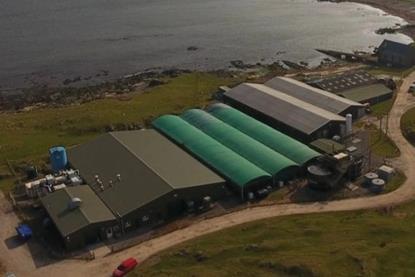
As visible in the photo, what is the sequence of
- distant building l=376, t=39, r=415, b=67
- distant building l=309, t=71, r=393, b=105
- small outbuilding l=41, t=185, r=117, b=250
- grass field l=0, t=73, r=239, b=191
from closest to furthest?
small outbuilding l=41, t=185, r=117, b=250
grass field l=0, t=73, r=239, b=191
distant building l=309, t=71, r=393, b=105
distant building l=376, t=39, r=415, b=67

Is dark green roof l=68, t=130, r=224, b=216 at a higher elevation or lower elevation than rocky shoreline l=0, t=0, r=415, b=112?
higher

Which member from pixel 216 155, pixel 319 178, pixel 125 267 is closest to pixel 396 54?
pixel 319 178

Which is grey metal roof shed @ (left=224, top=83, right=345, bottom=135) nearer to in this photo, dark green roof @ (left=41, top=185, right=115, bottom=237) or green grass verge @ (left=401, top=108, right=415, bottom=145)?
green grass verge @ (left=401, top=108, right=415, bottom=145)

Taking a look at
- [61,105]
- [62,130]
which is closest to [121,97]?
[61,105]

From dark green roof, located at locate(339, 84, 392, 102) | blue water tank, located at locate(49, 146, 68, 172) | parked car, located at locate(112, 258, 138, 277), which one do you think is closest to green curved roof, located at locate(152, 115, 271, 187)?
blue water tank, located at locate(49, 146, 68, 172)

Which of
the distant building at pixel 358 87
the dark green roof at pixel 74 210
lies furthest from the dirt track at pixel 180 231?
the distant building at pixel 358 87

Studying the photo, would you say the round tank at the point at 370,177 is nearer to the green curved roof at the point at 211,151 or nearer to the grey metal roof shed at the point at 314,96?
the green curved roof at the point at 211,151

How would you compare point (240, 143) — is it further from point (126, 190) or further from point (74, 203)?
point (74, 203)
